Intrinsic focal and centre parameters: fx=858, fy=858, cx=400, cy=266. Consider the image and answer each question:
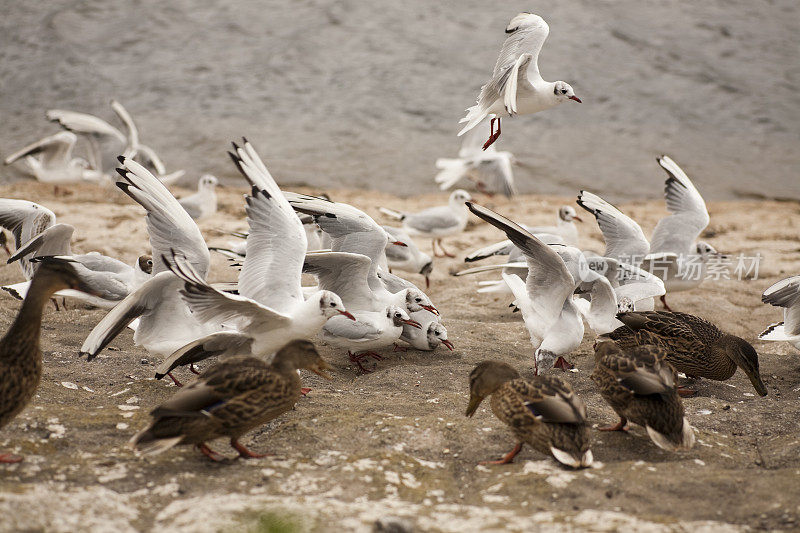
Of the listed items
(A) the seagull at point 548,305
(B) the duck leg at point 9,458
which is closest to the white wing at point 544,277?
(A) the seagull at point 548,305

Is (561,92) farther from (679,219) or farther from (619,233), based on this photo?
(679,219)

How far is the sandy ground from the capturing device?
3244 millimetres

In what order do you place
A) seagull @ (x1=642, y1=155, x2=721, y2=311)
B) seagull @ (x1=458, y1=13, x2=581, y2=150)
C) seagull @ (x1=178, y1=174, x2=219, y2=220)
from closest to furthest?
seagull @ (x1=458, y1=13, x2=581, y2=150)
seagull @ (x1=642, y1=155, x2=721, y2=311)
seagull @ (x1=178, y1=174, x2=219, y2=220)

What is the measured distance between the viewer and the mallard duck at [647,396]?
13.6ft

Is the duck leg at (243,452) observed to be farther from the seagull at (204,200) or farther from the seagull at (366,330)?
the seagull at (204,200)

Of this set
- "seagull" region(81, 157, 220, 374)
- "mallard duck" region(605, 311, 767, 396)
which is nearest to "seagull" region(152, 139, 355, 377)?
"seagull" region(81, 157, 220, 374)

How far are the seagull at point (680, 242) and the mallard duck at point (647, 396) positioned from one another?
3284 mm

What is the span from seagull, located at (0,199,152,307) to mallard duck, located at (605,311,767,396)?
3505 millimetres

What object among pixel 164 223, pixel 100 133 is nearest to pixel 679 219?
pixel 164 223

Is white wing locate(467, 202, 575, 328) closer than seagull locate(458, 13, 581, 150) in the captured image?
Yes

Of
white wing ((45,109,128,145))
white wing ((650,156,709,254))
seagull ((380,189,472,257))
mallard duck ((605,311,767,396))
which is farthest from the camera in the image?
white wing ((45,109,128,145))

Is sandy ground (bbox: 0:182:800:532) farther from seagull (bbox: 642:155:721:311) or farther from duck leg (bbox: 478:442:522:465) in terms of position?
seagull (bbox: 642:155:721:311)

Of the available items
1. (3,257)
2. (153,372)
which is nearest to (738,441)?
(153,372)

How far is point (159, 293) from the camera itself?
5164 millimetres
